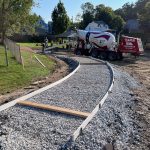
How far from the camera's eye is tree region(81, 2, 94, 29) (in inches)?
3871

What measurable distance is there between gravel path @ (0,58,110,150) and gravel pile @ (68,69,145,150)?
403 millimetres

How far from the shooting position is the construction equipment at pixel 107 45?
35.3m

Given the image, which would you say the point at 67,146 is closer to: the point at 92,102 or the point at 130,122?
the point at 130,122

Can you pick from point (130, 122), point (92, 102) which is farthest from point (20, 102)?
point (130, 122)

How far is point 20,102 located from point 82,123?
103 inches

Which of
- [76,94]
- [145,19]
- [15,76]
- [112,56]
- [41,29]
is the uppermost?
[145,19]

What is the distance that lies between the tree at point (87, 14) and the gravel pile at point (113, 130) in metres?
86.1

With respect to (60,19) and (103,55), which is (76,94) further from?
(60,19)

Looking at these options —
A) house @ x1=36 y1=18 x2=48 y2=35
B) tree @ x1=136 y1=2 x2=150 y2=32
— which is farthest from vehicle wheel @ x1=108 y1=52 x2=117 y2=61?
Answer: house @ x1=36 y1=18 x2=48 y2=35

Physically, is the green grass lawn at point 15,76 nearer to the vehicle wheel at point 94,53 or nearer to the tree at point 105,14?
the vehicle wheel at point 94,53

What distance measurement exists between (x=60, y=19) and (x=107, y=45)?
43604 millimetres

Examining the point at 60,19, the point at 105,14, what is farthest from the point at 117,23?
the point at 60,19

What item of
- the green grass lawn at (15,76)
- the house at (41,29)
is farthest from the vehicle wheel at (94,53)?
the house at (41,29)

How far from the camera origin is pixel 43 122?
8.52 meters
